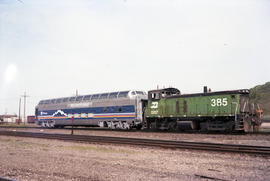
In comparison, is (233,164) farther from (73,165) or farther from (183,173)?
(73,165)

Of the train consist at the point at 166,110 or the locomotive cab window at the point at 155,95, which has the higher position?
the locomotive cab window at the point at 155,95

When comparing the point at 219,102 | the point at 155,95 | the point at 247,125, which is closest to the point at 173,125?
the point at 155,95

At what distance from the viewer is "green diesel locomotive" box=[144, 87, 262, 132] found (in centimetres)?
2044

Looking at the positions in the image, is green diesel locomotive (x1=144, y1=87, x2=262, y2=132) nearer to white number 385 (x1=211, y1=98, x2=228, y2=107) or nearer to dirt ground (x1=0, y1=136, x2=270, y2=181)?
white number 385 (x1=211, y1=98, x2=228, y2=107)

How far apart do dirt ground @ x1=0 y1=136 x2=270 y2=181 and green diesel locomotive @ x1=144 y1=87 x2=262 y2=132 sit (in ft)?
32.2

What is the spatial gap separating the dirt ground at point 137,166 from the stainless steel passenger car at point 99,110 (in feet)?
38.8

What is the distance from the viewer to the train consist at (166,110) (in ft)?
68.0

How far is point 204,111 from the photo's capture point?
21.8m

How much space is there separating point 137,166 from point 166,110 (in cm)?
1513

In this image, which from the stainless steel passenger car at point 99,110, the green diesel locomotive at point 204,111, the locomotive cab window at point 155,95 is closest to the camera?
the green diesel locomotive at point 204,111

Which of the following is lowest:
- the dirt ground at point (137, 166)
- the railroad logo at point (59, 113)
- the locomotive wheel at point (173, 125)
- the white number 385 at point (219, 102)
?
the dirt ground at point (137, 166)

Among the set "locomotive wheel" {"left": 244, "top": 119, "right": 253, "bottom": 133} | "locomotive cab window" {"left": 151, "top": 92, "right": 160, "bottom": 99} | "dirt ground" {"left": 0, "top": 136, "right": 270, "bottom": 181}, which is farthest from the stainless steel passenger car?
"dirt ground" {"left": 0, "top": 136, "right": 270, "bottom": 181}

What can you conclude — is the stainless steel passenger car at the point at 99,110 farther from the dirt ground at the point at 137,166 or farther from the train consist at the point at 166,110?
the dirt ground at the point at 137,166

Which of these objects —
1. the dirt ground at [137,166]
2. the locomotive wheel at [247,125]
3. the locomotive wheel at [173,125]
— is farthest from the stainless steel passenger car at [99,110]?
the dirt ground at [137,166]
